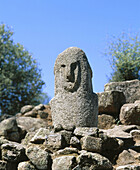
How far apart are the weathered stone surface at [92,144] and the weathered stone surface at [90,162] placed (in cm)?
25

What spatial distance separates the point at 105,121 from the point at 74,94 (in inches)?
212

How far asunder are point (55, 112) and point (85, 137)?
1689mm

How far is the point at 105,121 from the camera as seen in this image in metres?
14.1

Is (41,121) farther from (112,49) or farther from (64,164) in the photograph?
(64,164)

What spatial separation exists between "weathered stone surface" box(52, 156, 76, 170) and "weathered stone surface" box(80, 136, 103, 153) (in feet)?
1.55

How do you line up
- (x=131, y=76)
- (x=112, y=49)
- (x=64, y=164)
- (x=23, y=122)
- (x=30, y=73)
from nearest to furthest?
(x=64, y=164), (x=23, y=122), (x=131, y=76), (x=112, y=49), (x=30, y=73)

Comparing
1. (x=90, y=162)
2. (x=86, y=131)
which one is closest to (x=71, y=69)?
(x=86, y=131)

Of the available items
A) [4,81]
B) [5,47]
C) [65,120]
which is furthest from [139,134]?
[5,47]

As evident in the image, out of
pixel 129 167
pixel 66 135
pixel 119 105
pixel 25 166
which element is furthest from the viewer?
pixel 119 105

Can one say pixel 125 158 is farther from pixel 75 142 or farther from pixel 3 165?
pixel 3 165

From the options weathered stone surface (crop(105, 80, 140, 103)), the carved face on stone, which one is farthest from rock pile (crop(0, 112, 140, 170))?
weathered stone surface (crop(105, 80, 140, 103))

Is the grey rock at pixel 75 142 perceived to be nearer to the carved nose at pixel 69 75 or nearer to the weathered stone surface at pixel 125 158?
the weathered stone surface at pixel 125 158

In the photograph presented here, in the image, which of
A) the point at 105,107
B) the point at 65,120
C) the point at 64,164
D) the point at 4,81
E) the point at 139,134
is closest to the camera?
the point at 64,164

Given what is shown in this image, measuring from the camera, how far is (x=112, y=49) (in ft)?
72.2
